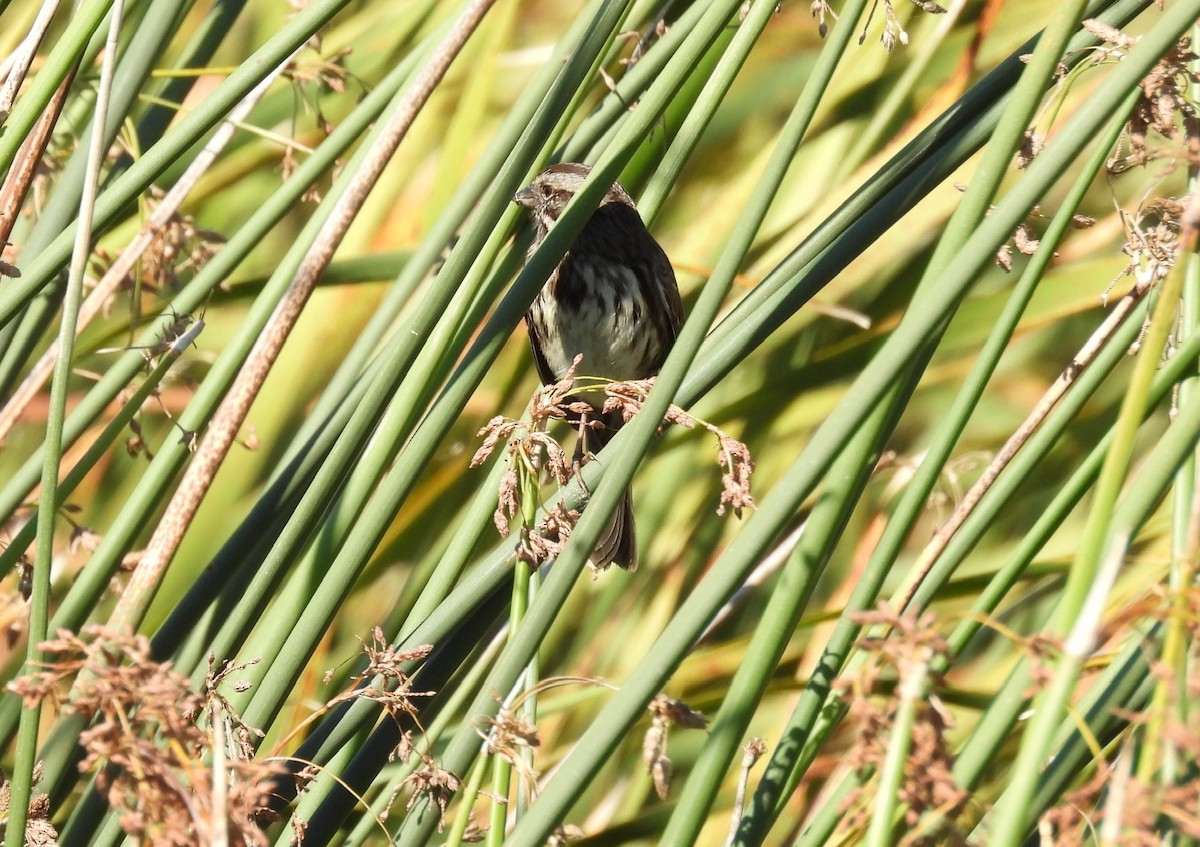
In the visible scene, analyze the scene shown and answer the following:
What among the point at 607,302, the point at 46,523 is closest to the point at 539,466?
the point at 46,523

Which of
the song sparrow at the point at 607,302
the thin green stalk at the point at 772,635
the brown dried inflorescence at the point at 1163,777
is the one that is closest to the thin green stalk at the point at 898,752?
the brown dried inflorescence at the point at 1163,777

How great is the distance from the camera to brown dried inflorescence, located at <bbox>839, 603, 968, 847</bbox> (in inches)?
32.5

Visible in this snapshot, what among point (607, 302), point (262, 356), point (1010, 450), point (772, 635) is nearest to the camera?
point (772, 635)

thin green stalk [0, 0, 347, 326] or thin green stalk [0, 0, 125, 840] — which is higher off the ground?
thin green stalk [0, 0, 347, 326]

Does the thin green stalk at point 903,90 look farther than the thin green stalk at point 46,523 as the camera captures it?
Yes

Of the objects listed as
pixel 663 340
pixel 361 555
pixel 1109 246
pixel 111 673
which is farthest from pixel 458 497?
pixel 111 673

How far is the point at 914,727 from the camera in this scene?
88 centimetres

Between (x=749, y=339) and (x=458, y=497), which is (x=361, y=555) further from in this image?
(x=458, y=497)

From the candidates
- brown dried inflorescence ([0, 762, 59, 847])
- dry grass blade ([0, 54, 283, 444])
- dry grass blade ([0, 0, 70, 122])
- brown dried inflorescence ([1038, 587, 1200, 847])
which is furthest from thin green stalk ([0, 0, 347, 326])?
brown dried inflorescence ([1038, 587, 1200, 847])

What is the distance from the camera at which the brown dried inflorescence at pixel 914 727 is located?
0.83 metres

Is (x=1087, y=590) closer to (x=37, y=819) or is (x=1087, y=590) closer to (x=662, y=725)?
(x=662, y=725)

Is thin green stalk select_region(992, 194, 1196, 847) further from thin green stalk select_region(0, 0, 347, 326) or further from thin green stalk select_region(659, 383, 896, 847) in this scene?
thin green stalk select_region(0, 0, 347, 326)

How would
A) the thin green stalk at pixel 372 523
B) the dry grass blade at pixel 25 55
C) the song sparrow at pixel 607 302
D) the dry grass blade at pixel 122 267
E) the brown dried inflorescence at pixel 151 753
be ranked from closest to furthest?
1. the brown dried inflorescence at pixel 151 753
2. the thin green stalk at pixel 372 523
3. the dry grass blade at pixel 25 55
4. the dry grass blade at pixel 122 267
5. the song sparrow at pixel 607 302

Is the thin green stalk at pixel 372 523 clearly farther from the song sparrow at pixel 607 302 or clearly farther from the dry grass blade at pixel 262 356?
the song sparrow at pixel 607 302
